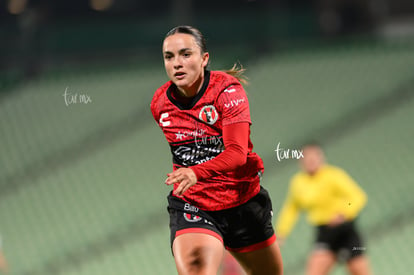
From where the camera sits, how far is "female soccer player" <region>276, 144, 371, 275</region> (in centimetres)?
656

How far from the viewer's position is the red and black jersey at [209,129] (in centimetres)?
350

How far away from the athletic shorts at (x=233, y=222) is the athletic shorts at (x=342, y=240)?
2910mm

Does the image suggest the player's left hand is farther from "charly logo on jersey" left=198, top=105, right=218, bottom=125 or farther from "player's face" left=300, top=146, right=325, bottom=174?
"player's face" left=300, top=146, right=325, bottom=174

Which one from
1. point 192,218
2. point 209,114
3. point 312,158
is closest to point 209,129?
point 209,114

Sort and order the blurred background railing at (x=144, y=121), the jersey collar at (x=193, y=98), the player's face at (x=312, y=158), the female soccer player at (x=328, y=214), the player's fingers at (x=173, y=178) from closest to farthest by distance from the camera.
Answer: the player's fingers at (x=173, y=178)
the jersey collar at (x=193, y=98)
the player's face at (x=312, y=158)
the female soccer player at (x=328, y=214)
the blurred background railing at (x=144, y=121)

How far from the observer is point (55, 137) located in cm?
983

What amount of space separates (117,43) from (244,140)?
367 inches

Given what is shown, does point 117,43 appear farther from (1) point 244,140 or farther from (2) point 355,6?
(1) point 244,140

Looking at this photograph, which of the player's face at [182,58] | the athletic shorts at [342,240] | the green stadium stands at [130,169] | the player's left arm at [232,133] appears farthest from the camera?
the green stadium stands at [130,169]

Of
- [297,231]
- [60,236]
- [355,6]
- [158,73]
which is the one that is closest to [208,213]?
[297,231]

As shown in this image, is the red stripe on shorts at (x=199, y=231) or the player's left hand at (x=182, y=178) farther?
the red stripe on shorts at (x=199, y=231)

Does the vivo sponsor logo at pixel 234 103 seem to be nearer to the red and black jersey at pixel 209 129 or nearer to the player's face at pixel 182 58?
the red and black jersey at pixel 209 129

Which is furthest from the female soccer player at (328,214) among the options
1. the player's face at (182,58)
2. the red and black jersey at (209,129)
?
the player's face at (182,58)

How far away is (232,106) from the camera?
3.45m
